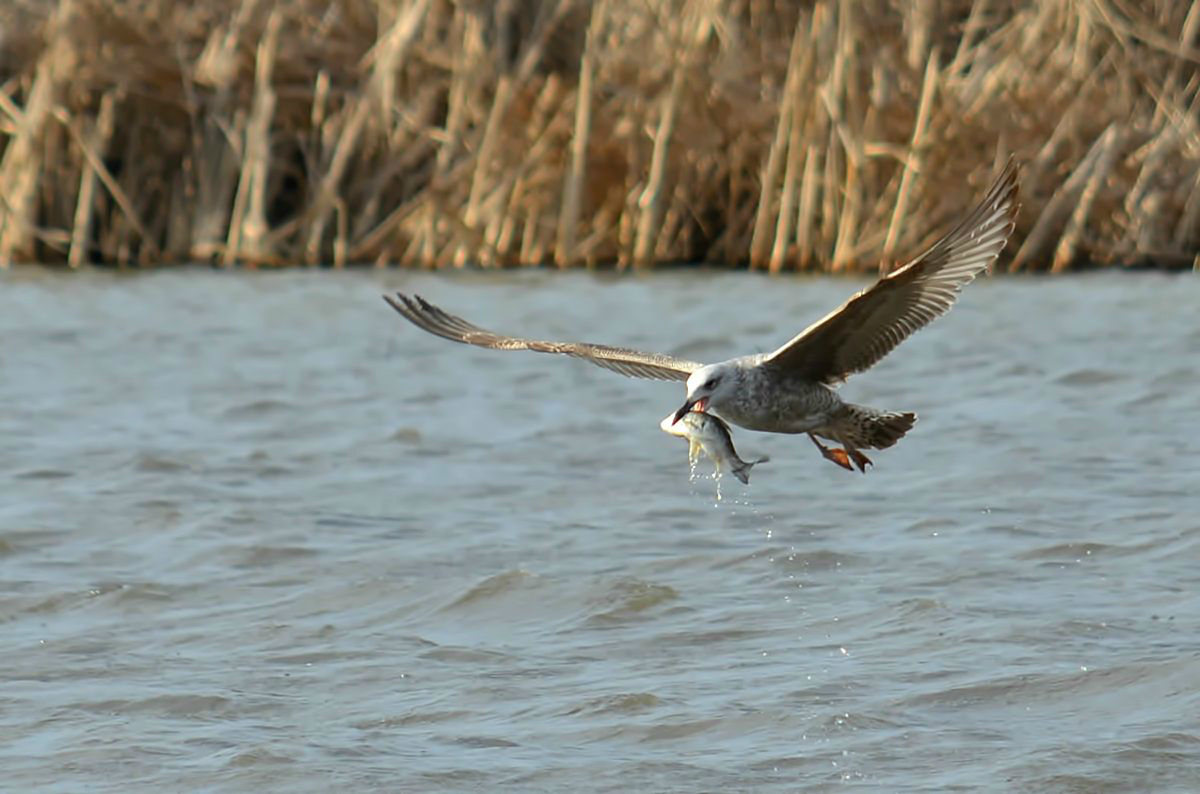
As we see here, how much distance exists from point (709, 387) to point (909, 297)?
0.64 metres

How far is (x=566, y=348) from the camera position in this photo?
640 cm

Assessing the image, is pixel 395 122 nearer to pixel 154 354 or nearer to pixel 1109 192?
pixel 154 354

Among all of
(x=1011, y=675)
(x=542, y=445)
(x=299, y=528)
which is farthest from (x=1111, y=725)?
(x=542, y=445)

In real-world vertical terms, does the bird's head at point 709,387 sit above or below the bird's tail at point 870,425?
above

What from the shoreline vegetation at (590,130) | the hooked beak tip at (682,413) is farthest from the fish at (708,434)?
the shoreline vegetation at (590,130)

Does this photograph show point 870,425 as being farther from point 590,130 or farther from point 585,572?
point 590,130

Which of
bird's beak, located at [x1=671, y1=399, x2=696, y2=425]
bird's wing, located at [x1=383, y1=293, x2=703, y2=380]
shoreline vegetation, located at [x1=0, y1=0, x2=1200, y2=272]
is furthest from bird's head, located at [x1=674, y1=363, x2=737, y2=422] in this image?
shoreline vegetation, located at [x1=0, y1=0, x2=1200, y2=272]

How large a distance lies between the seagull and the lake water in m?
0.64

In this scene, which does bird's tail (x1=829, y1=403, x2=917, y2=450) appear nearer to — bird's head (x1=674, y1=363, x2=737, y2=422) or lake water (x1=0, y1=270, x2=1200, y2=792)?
bird's head (x1=674, y1=363, x2=737, y2=422)

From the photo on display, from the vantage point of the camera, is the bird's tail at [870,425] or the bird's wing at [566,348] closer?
the bird's tail at [870,425]

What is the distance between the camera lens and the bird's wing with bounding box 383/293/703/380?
630 centimetres

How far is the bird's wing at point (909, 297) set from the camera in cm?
564

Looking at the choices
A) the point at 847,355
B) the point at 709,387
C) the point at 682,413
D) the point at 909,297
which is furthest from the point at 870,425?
the point at 682,413

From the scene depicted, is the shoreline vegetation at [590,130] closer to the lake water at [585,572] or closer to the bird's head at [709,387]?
the lake water at [585,572]
